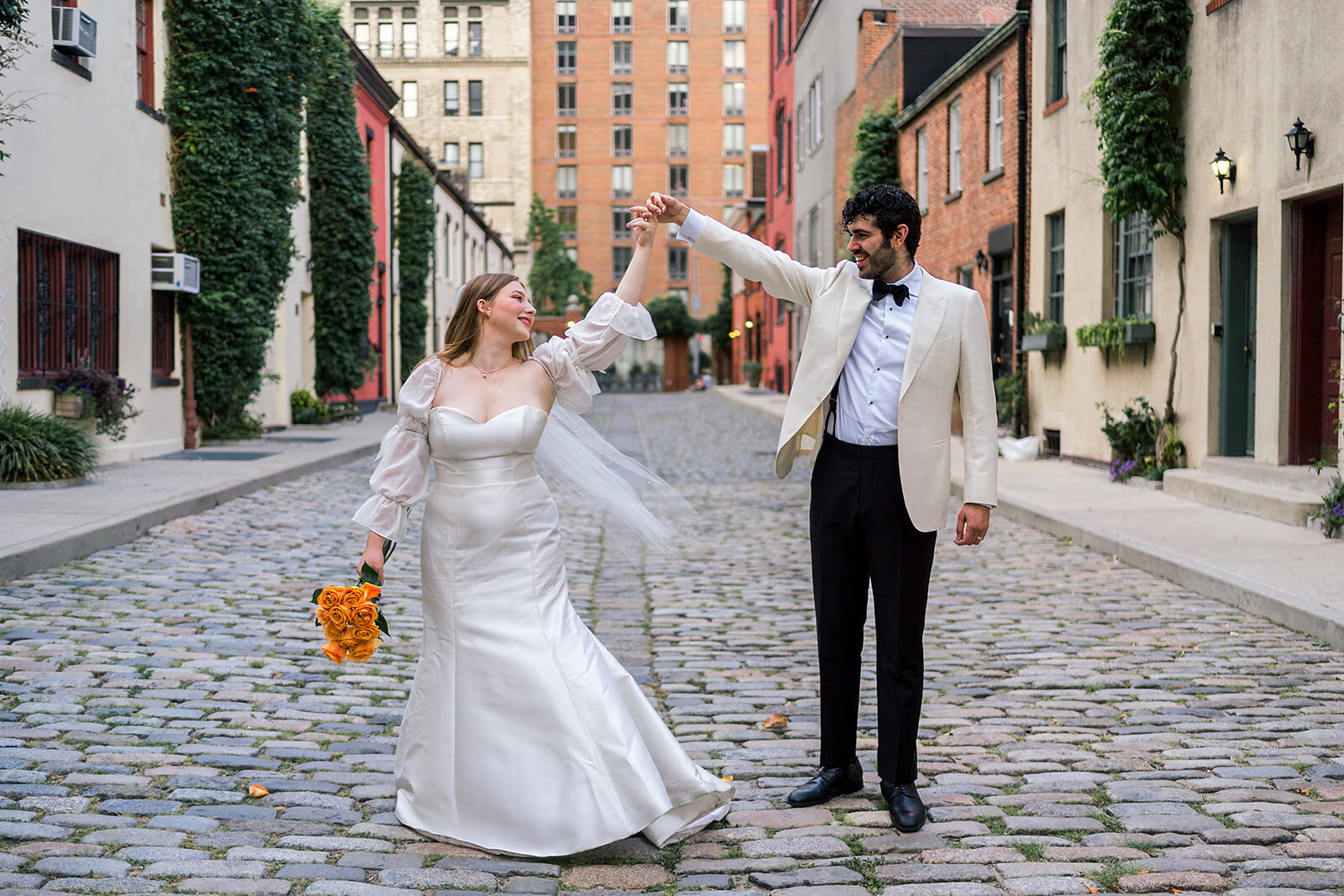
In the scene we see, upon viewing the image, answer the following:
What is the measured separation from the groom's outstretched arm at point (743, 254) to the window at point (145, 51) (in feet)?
47.6

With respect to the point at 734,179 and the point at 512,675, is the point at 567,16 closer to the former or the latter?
the point at 734,179

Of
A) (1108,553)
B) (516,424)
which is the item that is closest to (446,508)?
(516,424)

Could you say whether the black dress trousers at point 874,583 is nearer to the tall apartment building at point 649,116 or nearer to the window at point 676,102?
the tall apartment building at point 649,116

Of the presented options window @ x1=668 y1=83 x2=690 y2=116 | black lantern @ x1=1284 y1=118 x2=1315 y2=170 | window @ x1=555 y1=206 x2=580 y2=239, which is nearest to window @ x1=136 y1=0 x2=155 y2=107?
black lantern @ x1=1284 y1=118 x2=1315 y2=170

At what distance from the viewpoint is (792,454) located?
4371 mm

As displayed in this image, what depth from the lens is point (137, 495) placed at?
11664 millimetres

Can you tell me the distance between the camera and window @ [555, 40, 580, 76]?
74.9 meters

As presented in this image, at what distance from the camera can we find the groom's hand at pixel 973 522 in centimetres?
418

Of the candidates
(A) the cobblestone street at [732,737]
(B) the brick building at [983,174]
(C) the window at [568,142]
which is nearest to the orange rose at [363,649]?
(A) the cobblestone street at [732,737]

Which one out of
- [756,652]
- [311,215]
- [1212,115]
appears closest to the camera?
[756,652]

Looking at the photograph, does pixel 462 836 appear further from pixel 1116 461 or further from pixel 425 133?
pixel 425 133

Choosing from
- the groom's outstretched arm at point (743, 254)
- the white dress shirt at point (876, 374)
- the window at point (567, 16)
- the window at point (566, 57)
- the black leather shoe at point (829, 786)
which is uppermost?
the window at point (567, 16)

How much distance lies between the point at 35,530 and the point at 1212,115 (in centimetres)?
1042

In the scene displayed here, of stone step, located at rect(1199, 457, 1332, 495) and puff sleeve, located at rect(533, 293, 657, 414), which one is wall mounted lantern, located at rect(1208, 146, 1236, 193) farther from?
puff sleeve, located at rect(533, 293, 657, 414)
